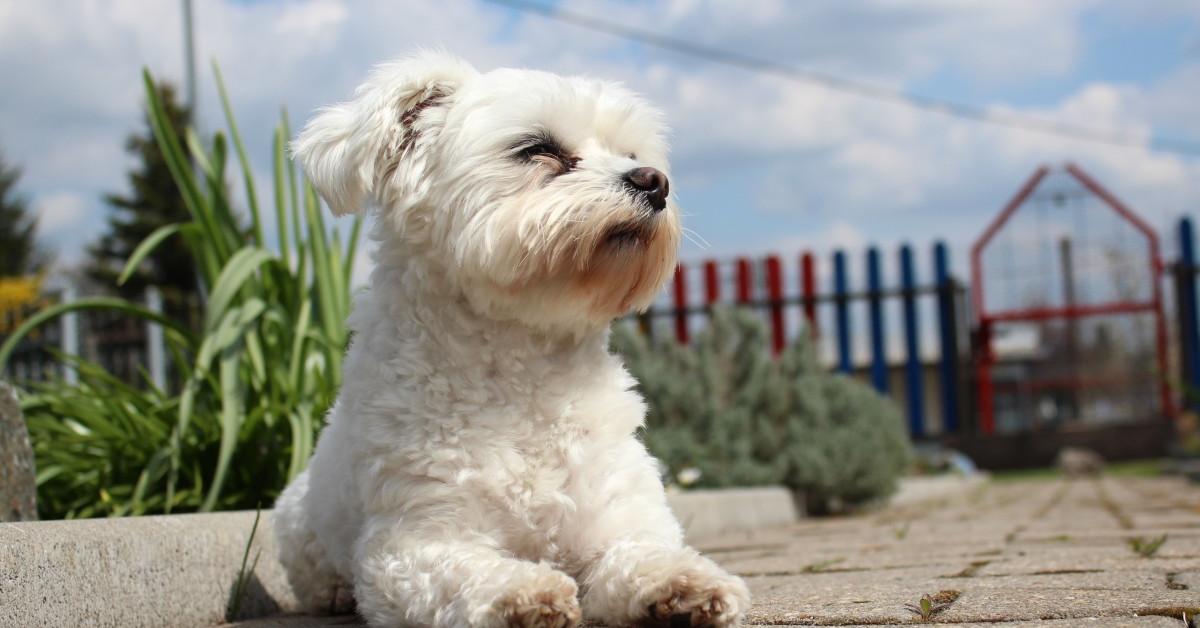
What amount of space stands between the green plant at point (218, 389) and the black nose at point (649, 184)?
1406 millimetres

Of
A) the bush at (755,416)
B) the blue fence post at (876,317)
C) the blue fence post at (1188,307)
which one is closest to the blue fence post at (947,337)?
the blue fence post at (876,317)

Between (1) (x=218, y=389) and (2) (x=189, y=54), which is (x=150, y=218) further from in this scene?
(1) (x=218, y=389)

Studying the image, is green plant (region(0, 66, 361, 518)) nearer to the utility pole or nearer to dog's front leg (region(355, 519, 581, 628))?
dog's front leg (region(355, 519, 581, 628))

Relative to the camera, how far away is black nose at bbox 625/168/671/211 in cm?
251

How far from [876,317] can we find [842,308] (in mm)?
511

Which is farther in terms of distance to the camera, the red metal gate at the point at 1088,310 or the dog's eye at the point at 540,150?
the red metal gate at the point at 1088,310

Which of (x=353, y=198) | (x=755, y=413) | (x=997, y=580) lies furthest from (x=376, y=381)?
(x=755, y=413)

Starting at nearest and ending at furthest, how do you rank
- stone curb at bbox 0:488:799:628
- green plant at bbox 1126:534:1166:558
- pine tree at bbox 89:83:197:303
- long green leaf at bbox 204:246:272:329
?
stone curb at bbox 0:488:799:628 < green plant at bbox 1126:534:1166:558 < long green leaf at bbox 204:246:272:329 < pine tree at bbox 89:83:197:303

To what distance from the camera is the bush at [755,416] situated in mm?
7043

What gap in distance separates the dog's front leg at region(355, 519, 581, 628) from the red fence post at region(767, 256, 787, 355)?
15.1m

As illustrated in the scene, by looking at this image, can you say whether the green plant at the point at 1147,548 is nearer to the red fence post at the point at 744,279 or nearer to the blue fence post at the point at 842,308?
the blue fence post at the point at 842,308

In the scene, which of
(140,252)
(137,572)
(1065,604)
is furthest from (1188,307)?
(137,572)

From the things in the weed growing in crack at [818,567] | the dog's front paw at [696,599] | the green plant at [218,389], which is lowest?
the weed growing in crack at [818,567]

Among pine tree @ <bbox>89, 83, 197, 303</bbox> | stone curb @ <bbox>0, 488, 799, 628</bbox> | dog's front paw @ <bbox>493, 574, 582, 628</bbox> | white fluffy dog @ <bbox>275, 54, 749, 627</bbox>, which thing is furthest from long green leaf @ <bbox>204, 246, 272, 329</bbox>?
pine tree @ <bbox>89, 83, 197, 303</bbox>
